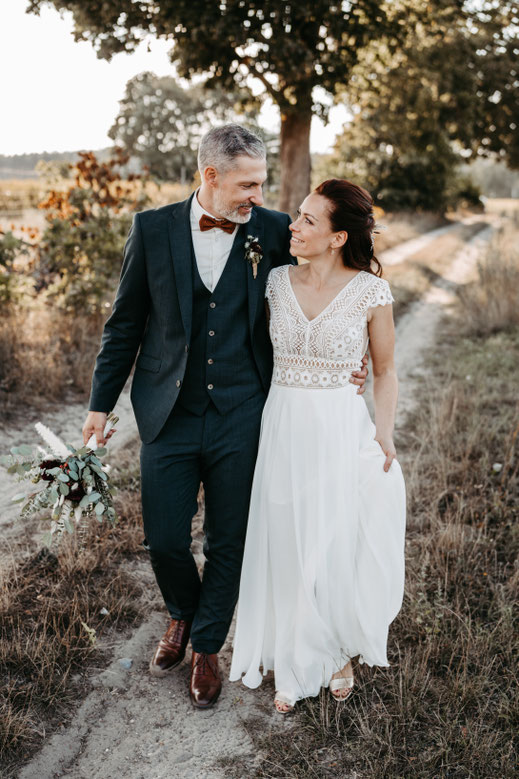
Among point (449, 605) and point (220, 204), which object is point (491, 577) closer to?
point (449, 605)

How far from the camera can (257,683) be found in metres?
Result: 2.88

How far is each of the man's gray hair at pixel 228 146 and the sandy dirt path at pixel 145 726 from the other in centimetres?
235

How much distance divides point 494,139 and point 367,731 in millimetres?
16680

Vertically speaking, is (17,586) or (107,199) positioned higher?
(107,199)

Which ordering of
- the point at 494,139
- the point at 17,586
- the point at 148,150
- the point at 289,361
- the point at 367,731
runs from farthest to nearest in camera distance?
the point at 148,150 → the point at 494,139 → the point at 17,586 → the point at 289,361 → the point at 367,731

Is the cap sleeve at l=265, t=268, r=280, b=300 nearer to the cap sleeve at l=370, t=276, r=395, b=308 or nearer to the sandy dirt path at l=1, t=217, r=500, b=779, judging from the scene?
the cap sleeve at l=370, t=276, r=395, b=308

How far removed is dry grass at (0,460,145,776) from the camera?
2.61 metres

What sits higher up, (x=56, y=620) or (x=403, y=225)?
(x=403, y=225)

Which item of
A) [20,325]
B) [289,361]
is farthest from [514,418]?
[20,325]

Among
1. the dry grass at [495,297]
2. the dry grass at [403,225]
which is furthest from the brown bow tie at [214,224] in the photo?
the dry grass at [403,225]

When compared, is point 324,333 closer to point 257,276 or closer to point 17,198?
point 257,276

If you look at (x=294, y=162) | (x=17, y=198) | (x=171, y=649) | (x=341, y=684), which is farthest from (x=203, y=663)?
(x=17, y=198)

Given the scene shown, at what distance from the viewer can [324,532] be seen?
108 inches

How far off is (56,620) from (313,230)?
7.30 feet
